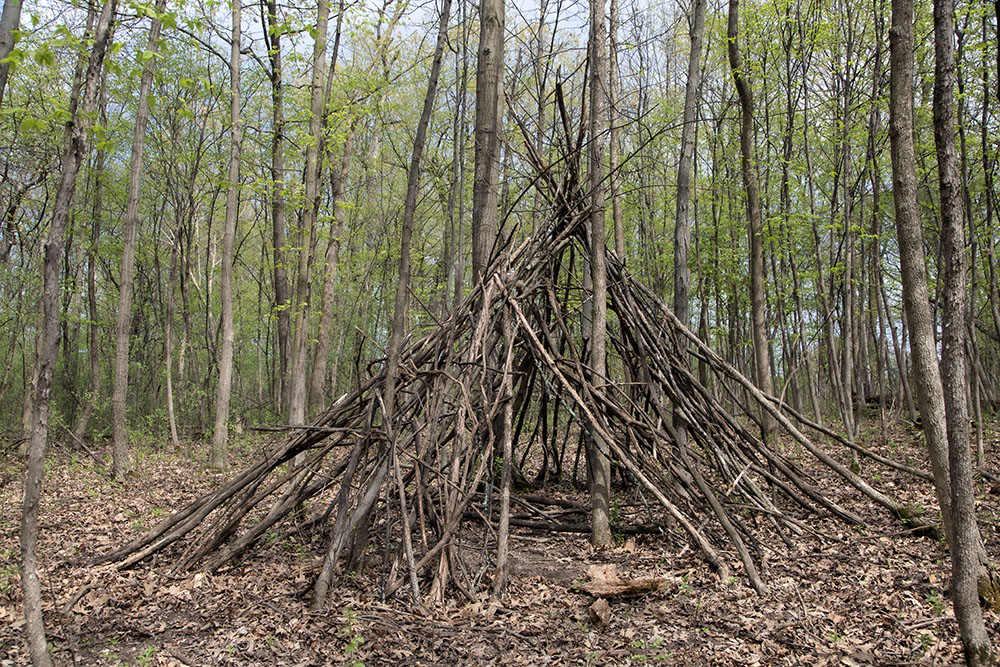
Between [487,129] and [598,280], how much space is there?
1.87 metres

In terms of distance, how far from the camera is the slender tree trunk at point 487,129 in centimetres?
610

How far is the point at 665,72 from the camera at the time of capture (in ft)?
55.3

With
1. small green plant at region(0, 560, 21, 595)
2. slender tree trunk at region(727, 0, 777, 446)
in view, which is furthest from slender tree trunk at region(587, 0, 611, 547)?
slender tree trunk at region(727, 0, 777, 446)

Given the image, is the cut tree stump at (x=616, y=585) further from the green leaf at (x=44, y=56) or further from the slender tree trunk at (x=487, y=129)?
the green leaf at (x=44, y=56)

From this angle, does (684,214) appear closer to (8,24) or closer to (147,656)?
(8,24)

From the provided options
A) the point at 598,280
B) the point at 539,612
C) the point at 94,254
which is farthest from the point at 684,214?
the point at 94,254

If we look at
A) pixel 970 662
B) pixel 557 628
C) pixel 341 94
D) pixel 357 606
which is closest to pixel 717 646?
pixel 557 628

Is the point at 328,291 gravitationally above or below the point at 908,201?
above

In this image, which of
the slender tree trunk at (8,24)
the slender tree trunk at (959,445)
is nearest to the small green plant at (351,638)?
the slender tree trunk at (959,445)

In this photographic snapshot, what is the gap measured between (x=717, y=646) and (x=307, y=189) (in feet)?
28.2

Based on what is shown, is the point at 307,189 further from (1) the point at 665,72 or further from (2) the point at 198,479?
(1) the point at 665,72

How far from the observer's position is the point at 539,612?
4074 millimetres

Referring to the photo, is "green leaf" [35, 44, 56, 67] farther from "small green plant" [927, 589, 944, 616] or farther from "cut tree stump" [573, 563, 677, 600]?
"small green plant" [927, 589, 944, 616]

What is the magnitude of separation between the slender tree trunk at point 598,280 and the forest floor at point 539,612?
333 mm
